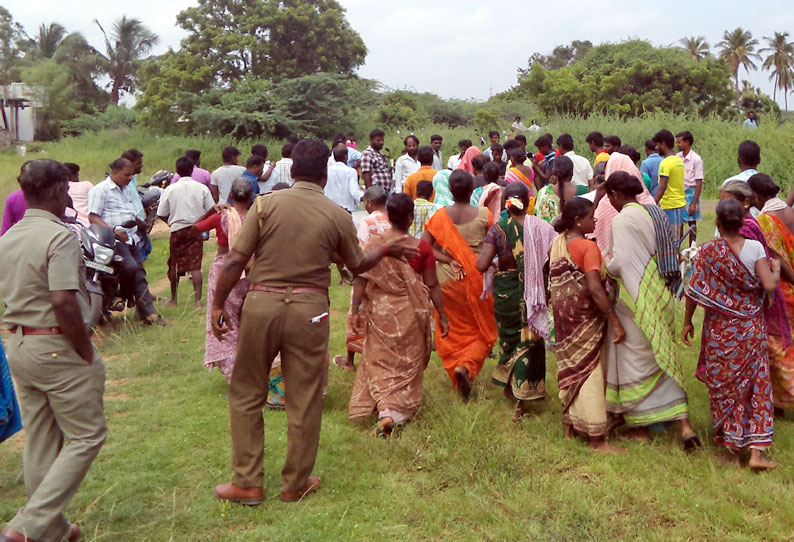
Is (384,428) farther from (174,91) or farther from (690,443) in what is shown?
(174,91)

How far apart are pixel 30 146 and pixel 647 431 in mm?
31866

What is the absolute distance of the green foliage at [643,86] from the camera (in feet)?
86.1

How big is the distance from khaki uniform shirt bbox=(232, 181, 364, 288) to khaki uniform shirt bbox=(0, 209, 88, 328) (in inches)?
32.5

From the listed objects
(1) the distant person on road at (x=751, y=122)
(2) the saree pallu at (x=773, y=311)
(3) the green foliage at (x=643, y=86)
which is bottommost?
(2) the saree pallu at (x=773, y=311)

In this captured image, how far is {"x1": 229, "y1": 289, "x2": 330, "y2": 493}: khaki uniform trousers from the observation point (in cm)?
382

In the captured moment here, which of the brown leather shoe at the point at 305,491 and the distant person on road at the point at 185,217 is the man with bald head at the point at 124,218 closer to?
the distant person on road at the point at 185,217

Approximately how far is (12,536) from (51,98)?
37.8 metres

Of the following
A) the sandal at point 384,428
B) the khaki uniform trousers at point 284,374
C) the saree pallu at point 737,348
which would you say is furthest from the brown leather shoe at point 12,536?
the saree pallu at point 737,348

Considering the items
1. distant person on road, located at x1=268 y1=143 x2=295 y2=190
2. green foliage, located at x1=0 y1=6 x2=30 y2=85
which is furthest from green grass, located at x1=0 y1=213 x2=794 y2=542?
green foliage, located at x1=0 y1=6 x2=30 y2=85

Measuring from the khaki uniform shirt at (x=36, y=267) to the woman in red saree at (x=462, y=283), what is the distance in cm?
300

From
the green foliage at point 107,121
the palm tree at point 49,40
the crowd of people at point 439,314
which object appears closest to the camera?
the crowd of people at point 439,314

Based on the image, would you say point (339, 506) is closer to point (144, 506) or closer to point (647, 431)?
point (144, 506)

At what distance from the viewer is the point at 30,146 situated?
101 ft

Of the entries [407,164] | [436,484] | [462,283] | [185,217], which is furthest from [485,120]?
[436,484]
